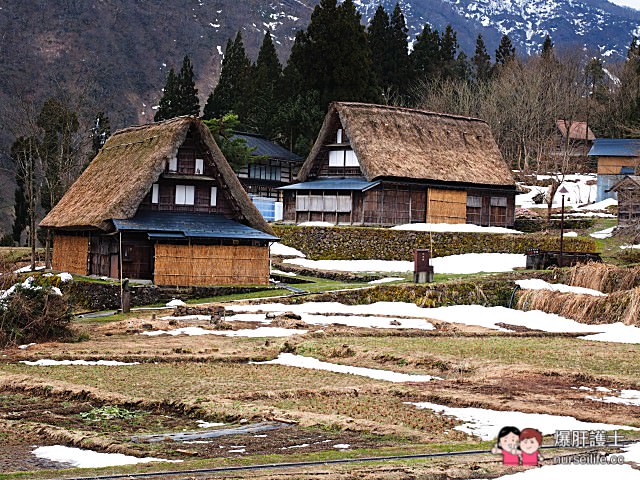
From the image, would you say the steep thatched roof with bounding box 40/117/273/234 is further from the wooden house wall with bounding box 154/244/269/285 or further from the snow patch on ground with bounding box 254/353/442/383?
the snow patch on ground with bounding box 254/353/442/383

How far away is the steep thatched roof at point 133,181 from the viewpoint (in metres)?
38.4

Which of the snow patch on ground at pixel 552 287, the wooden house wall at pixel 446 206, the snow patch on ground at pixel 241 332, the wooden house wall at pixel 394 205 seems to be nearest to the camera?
the snow patch on ground at pixel 241 332

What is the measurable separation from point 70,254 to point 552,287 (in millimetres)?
22327

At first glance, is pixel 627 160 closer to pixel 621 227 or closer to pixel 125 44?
pixel 621 227

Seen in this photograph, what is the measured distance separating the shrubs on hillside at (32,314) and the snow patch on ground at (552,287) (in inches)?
661

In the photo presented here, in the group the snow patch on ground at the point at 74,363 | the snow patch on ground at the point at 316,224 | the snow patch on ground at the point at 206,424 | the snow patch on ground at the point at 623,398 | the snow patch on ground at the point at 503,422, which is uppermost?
the snow patch on ground at the point at 316,224

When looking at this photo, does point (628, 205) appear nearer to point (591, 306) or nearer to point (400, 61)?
point (591, 306)

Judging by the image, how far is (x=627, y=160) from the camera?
68188 millimetres

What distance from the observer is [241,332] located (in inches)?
1045

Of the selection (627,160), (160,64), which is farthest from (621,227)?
(160,64)

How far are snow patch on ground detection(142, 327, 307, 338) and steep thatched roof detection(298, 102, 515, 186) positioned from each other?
24.5 meters

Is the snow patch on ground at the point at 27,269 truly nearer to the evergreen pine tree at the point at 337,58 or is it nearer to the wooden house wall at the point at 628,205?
the evergreen pine tree at the point at 337,58

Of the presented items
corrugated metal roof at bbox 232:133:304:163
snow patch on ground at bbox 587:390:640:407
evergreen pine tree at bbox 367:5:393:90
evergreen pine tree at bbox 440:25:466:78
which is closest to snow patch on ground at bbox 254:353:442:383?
snow patch on ground at bbox 587:390:640:407

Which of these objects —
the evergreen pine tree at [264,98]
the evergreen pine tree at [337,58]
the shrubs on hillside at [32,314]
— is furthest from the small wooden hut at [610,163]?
the shrubs on hillside at [32,314]
